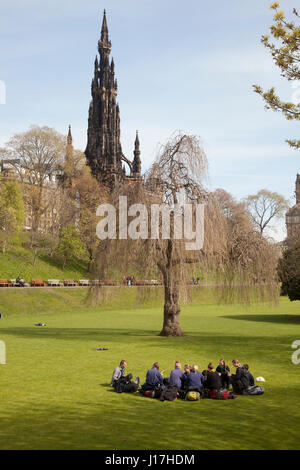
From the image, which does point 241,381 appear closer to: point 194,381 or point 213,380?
point 213,380

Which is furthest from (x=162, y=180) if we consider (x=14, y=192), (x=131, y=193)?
(x=14, y=192)

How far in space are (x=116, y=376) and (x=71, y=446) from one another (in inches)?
219

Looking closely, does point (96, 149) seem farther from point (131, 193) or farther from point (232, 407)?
point (232, 407)

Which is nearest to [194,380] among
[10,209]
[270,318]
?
[270,318]

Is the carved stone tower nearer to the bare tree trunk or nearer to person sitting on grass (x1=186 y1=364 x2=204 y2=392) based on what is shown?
the bare tree trunk

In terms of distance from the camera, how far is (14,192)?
65000 mm

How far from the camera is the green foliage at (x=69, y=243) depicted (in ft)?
228

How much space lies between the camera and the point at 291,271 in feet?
123

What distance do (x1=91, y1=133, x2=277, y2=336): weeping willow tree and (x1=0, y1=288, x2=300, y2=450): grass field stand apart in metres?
2.82

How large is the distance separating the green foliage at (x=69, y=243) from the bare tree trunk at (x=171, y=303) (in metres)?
41.9

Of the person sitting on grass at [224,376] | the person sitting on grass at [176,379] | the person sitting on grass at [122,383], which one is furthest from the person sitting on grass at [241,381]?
the person sitting on grass at [122,383]

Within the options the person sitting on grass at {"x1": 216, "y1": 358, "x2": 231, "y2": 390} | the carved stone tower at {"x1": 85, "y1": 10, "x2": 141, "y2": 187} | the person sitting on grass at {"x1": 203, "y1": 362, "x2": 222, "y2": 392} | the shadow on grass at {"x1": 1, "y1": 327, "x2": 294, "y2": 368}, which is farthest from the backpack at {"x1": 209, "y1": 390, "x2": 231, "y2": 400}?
the carved stone tower at {"x1": 85, "y1": 10, "x2": 141, "y2": 187}

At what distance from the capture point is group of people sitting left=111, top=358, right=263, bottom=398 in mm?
14266
